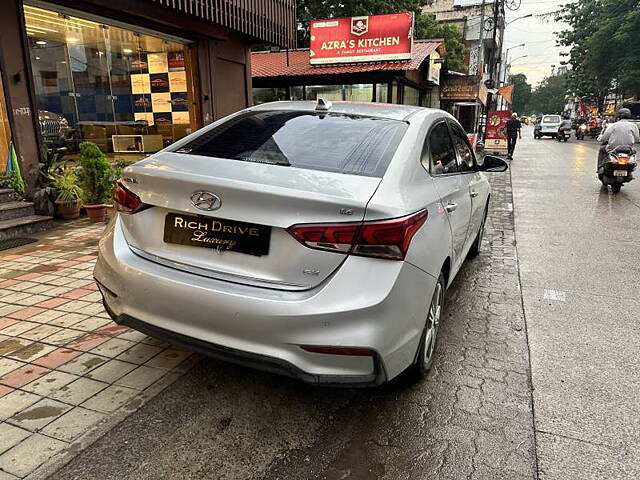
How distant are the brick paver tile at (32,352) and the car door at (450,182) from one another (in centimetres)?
287

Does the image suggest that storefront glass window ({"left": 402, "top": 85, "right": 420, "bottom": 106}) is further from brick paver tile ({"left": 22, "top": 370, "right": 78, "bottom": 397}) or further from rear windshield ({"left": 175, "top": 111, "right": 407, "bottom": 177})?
brick paver tile ({"left": 22, "top": 370, "right": 78, "bottom": 397})

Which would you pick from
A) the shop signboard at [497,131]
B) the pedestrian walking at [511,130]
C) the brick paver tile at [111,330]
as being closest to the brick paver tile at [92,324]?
the brick paver tile at [111,330]

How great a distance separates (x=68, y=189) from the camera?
709 cm

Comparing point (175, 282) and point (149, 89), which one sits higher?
point (149, 89)

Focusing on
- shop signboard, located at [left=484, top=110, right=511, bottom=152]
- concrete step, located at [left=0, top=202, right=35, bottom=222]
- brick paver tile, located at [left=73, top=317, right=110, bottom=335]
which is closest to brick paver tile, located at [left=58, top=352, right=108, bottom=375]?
brick paver tile, located at [left=73, top=317, right=110, bottom=335]

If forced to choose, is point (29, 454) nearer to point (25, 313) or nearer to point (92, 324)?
point (92, 324)

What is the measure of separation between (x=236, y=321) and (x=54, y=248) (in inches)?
178

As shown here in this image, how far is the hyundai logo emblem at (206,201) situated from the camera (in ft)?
7.94

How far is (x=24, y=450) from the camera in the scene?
2398mm

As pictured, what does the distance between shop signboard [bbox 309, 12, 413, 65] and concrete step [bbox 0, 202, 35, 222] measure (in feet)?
42.4

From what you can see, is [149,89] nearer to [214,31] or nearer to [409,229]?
[214,31]

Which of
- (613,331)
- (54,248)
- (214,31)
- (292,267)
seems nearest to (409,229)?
(292,267)

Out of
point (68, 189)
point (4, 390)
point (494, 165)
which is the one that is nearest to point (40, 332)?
point (4, 390)

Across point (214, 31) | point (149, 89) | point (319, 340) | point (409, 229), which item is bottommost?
point (319, 340)
